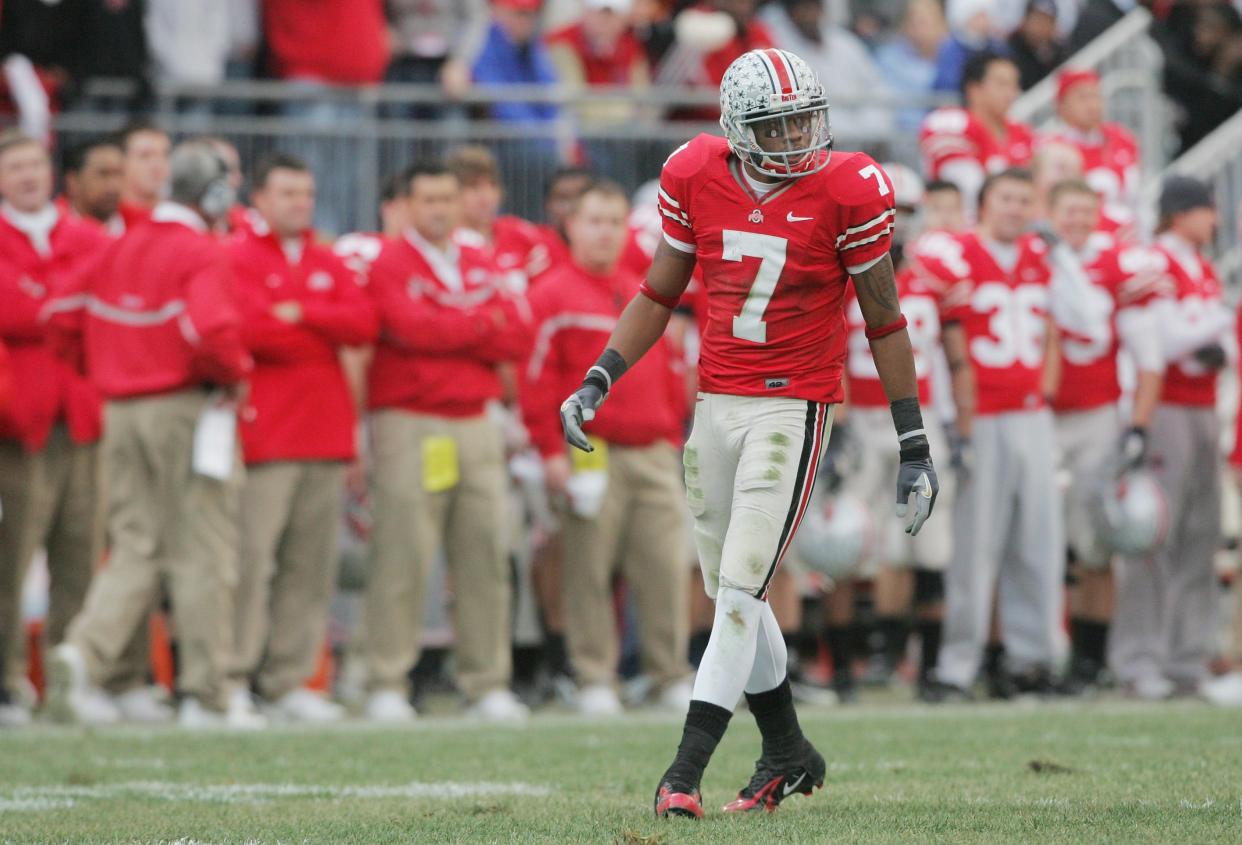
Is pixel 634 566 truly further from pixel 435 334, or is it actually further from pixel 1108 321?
pixel 1108 321

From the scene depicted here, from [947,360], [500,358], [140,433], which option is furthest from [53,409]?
[947,360]

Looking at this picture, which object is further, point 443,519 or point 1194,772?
point 443,519

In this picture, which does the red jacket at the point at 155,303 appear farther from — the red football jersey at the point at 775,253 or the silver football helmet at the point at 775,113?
the silver football helmet at the point at 775,113

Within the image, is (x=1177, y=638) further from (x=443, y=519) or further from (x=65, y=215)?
(x=65, y=215)

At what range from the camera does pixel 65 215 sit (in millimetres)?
9664

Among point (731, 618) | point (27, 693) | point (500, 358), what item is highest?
point (500, 358)

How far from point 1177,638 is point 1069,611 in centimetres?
75

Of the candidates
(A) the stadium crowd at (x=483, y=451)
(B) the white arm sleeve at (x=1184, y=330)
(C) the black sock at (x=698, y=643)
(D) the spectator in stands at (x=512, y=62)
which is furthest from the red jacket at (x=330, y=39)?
(B) the white arm sleeve at (x=1184, y=330)

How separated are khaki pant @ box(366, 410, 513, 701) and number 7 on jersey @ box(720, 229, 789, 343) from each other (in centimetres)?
392

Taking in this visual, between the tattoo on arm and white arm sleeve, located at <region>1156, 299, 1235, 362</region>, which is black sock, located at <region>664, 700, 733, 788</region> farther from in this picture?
white arm sleeve, located at <region>1156, 299, 1235, 362</region>

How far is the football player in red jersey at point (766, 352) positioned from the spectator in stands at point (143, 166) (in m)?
4.68

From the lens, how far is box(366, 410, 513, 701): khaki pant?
952cm

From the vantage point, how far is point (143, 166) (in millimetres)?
10016

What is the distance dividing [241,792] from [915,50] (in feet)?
36.7
